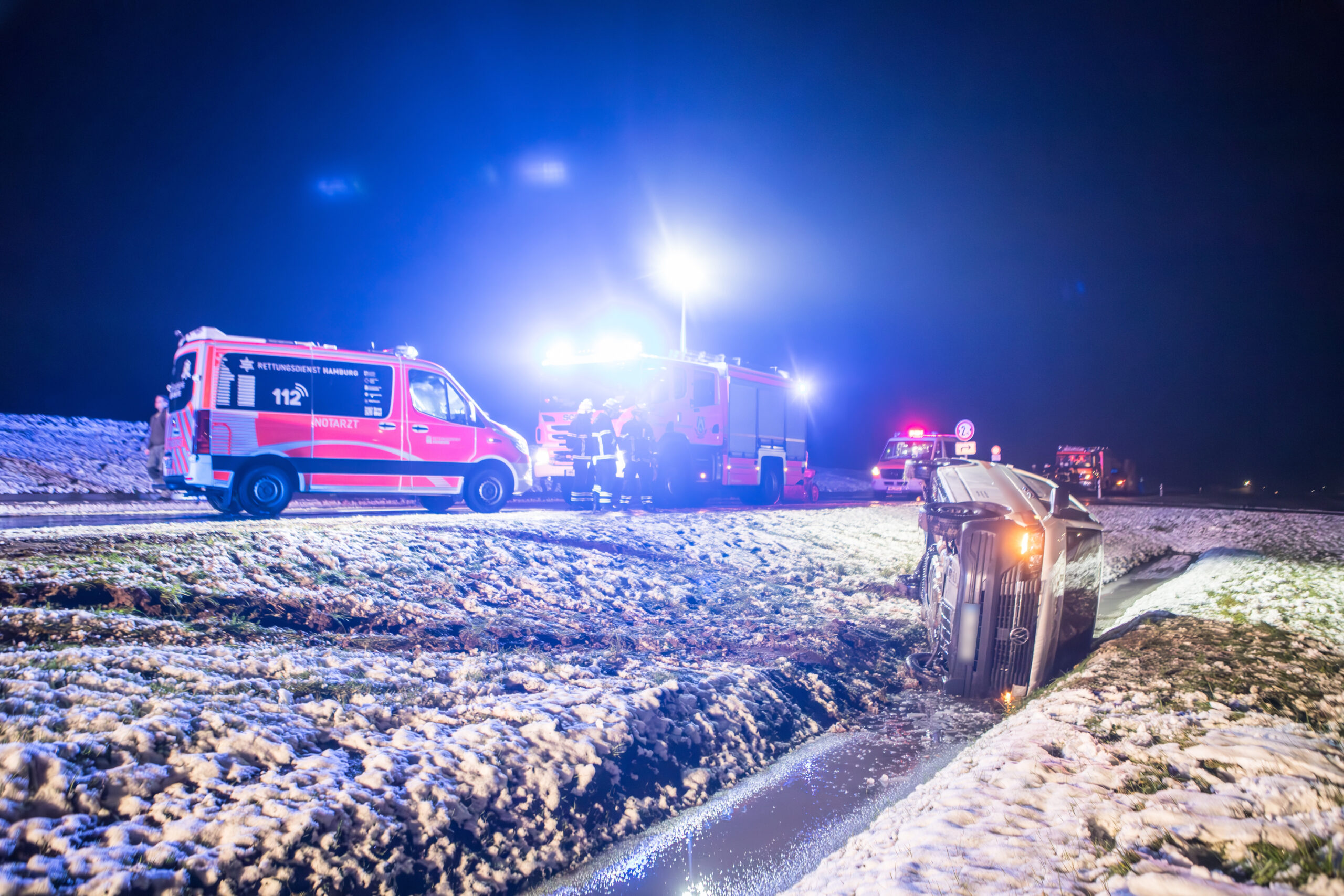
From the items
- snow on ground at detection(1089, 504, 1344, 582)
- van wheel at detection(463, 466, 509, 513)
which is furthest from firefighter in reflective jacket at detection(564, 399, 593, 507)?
A: snow on ground at detection(1089, 504, 1344, 582)

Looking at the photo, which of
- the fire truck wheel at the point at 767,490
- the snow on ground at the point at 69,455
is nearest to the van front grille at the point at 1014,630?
the fire truck wheel at the point at 767,490

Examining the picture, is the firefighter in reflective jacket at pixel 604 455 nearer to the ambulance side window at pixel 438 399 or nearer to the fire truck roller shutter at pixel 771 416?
the ambulance side window at pixel 438 399

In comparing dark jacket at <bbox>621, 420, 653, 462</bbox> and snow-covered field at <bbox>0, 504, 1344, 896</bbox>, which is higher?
dark jacket at <bbox>621, 420, 653, 462</bbox>

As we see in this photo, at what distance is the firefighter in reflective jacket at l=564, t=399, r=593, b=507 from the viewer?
13.1 metres

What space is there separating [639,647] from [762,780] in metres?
1.88

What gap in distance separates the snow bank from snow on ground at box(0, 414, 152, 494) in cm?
1800

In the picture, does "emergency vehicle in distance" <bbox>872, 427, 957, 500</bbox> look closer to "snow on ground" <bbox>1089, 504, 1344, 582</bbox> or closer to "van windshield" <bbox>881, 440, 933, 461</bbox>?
"van windshield" <bbox>881, 440, 933, 461</bbox>

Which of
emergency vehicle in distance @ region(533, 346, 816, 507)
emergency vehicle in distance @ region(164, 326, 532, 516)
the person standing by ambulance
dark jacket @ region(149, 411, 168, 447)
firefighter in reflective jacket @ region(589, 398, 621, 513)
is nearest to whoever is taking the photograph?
emergency vehicle in distance @ region(164, 326, 532, 516)

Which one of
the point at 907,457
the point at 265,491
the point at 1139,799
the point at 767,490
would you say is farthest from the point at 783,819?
the point at 907,457

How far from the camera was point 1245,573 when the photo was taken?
26.3ft

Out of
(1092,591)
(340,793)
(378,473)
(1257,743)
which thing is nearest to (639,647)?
(340,793)

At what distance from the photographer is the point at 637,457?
43.1ft

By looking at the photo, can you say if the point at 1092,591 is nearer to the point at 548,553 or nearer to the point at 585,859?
the point at 585,859

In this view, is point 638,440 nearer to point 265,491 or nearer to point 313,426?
point 313,426
